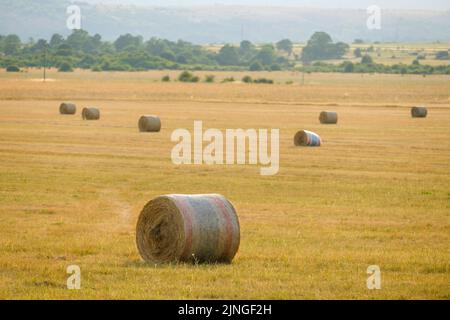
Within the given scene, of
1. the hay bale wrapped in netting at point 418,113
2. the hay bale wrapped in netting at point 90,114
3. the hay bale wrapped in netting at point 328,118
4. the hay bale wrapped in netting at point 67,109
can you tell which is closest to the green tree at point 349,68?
the hay bale wrapped in netting at point 418,113

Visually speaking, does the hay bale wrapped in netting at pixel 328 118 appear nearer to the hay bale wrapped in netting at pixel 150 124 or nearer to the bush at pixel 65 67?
the hay bale wrapped in netting at pixel 150 124

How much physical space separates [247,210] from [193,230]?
23.9ft

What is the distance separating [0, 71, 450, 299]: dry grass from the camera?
41.1ft

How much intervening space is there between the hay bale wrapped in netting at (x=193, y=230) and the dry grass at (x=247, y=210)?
0.96 ft

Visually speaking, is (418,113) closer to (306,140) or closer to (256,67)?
(306,140)

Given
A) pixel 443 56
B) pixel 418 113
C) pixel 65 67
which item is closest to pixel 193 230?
pixel 418 113

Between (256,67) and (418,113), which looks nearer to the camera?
(418,113)

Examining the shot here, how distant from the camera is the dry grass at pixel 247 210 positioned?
12.5 metres

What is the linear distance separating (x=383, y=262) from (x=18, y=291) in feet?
17.2

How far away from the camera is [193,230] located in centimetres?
1315

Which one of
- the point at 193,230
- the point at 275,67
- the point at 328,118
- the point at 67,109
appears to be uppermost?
the point at 193,230

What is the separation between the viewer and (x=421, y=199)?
22.2 metres


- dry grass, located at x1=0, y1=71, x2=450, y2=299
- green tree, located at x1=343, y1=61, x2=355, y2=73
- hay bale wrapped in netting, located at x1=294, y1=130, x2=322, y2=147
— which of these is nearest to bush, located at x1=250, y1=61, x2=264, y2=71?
green tree, located at x1=343, y1=61, x2=355, y2=73

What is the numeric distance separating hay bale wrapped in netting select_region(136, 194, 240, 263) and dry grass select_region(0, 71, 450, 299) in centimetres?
29
